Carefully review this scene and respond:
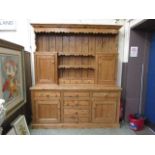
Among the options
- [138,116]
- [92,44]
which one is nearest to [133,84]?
[138,116]

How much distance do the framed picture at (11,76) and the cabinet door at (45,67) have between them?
0.99 feet

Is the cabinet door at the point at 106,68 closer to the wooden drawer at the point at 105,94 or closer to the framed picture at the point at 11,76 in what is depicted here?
the wooden drawer at the point at 105,94

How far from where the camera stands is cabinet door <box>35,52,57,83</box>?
254 cm

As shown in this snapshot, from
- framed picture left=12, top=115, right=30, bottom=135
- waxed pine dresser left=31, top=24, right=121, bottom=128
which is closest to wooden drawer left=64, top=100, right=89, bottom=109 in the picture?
waxed pine dresser left=31, top=24, right=121, bottom=128

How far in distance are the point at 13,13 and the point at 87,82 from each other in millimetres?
2451

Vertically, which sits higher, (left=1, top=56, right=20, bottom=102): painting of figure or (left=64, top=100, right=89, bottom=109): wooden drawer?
(left=1, top=56, right=20, bottom=102): painting of figure

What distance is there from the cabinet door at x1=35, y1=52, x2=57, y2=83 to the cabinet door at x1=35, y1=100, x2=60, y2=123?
435 mm

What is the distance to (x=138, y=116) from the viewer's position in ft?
8.96

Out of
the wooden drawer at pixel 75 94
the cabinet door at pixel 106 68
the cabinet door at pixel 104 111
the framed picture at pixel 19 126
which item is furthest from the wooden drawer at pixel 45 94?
the cabinet door at pixel 106 68

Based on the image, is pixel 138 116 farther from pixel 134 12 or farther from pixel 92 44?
pixel 134 12

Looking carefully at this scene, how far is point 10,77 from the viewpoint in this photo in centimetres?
197

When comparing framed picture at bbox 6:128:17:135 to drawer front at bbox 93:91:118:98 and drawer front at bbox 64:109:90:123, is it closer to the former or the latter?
drawer front at bbox 64:109:90:123

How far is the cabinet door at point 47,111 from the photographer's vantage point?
2.50 meters

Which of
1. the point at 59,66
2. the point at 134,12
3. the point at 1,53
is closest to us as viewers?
the point at 134,12
